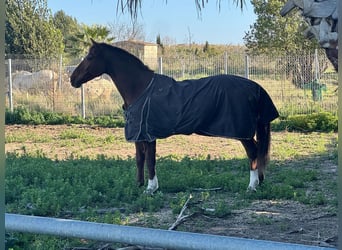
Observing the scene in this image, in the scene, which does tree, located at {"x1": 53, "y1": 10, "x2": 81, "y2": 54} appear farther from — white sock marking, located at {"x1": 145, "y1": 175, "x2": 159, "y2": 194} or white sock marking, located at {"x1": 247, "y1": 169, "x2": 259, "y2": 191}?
white sock marking, located at {"x1": 247, "y1": 169, "x2": 259, "y2": 191}

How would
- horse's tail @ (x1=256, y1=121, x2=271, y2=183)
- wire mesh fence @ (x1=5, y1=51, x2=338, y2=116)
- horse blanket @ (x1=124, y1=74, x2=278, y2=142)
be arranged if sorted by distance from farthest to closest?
wire mesh fence @ (x1=5, y1=51, x2=338, y2=116) → horse's tail @ (x1=256, y1=121, x2=271, y2=183) → horse blanket @ (x1=124, y1=74, x2=278, y2=142)

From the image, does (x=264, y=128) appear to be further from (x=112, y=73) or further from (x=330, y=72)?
(x=330, y=72)

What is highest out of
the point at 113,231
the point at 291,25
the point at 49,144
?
the point at 291,25

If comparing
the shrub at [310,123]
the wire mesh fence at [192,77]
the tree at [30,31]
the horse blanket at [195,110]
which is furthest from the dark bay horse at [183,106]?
the tree at [30,31]

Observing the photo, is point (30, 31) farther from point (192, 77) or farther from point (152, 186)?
point (152, 186)

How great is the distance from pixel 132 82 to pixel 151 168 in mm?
926

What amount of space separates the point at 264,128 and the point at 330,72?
7.72 meters

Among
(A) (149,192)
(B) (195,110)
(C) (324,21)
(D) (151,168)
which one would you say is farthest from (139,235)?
(D) (151,168)

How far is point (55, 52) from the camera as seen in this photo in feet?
64.0

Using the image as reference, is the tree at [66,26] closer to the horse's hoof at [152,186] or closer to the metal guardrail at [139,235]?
Answer: the horse's hoof at [152,186]

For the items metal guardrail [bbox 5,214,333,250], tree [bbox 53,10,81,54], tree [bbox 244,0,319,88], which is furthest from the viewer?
tree [bbox 53,10,81,54]

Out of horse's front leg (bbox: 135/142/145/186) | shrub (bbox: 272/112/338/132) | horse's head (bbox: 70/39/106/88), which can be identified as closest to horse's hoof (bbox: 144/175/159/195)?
horse's front leg (bbox: 135/142/145/186)

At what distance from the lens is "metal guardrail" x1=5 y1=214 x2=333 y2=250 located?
118 cm

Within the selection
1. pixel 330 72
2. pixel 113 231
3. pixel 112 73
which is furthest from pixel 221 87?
pixel 330 72
